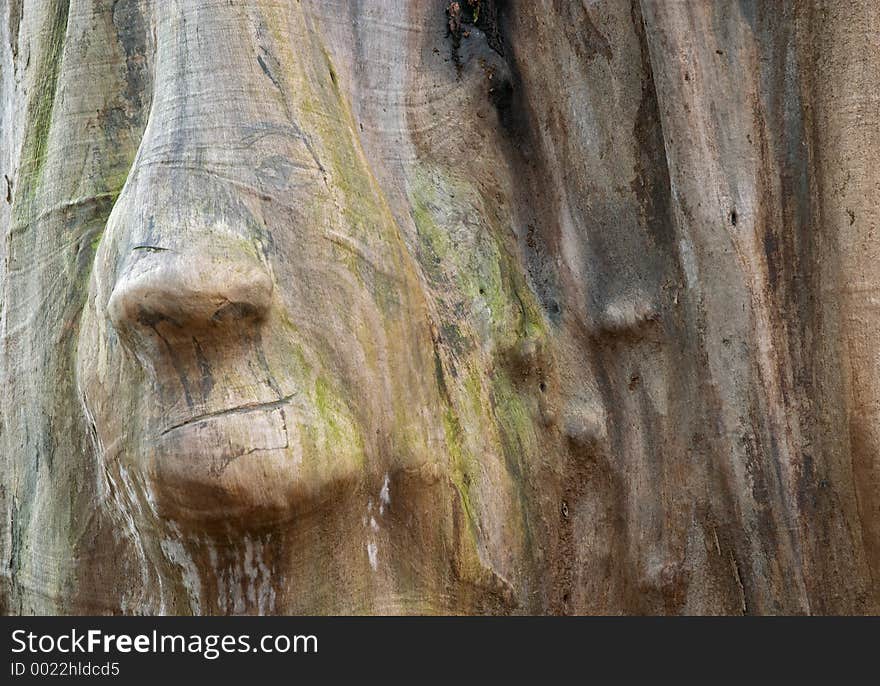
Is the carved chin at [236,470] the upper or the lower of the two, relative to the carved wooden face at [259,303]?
lower

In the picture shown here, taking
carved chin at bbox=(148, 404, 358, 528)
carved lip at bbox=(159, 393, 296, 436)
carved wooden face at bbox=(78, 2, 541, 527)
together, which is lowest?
carved chin at bbox=(148, 404, 358, 528)

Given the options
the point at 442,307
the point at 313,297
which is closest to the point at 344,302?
the point at 313,297

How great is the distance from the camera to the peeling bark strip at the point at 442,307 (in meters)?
1.69

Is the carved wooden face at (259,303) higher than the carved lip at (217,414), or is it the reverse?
the carved wooden face at (259,303)

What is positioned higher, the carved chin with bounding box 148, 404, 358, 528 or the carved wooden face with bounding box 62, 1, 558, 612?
the carved wooden face with bounding box 62, 1, 558, 612

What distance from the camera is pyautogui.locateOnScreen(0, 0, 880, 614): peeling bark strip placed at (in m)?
1.69

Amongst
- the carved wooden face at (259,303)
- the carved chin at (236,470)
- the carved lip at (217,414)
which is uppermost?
the carved wooden face at (259,303)

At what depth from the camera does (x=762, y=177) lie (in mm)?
1931

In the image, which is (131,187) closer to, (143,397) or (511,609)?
(143,397)

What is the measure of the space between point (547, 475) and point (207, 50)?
0.75 metres

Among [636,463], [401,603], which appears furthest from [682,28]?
[401,603]

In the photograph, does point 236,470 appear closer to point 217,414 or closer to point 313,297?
point 217,414

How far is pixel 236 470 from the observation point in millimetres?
1600

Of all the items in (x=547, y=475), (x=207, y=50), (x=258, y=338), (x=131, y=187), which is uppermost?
(x=207, y=50)
